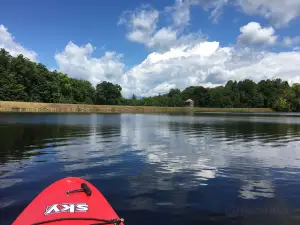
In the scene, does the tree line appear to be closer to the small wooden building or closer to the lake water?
the small wooden building

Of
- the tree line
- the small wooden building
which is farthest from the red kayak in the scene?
the small wooden building

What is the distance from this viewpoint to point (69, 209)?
548cm

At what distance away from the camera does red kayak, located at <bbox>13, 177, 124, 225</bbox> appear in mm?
5078

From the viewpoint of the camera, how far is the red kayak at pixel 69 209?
5078 millimetres

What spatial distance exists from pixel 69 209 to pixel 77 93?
14692 centimetres

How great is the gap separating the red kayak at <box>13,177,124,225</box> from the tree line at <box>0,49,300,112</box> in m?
111

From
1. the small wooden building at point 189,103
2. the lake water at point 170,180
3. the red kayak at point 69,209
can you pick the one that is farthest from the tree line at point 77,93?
the red kayak at point 69,209

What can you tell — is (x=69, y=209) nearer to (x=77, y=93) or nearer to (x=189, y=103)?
(x=77, y=93)

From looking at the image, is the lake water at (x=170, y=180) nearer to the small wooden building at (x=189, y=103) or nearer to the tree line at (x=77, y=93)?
the tree line at (x=77, y=93)

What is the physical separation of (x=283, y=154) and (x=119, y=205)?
14.5 meters

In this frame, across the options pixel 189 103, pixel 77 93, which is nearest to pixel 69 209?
pixel 77 93

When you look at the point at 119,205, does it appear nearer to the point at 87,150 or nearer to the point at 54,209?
the point at 54,209

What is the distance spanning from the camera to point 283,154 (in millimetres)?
18453

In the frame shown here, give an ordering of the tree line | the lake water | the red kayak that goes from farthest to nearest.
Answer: the tree line < the lake water < the red kayak
